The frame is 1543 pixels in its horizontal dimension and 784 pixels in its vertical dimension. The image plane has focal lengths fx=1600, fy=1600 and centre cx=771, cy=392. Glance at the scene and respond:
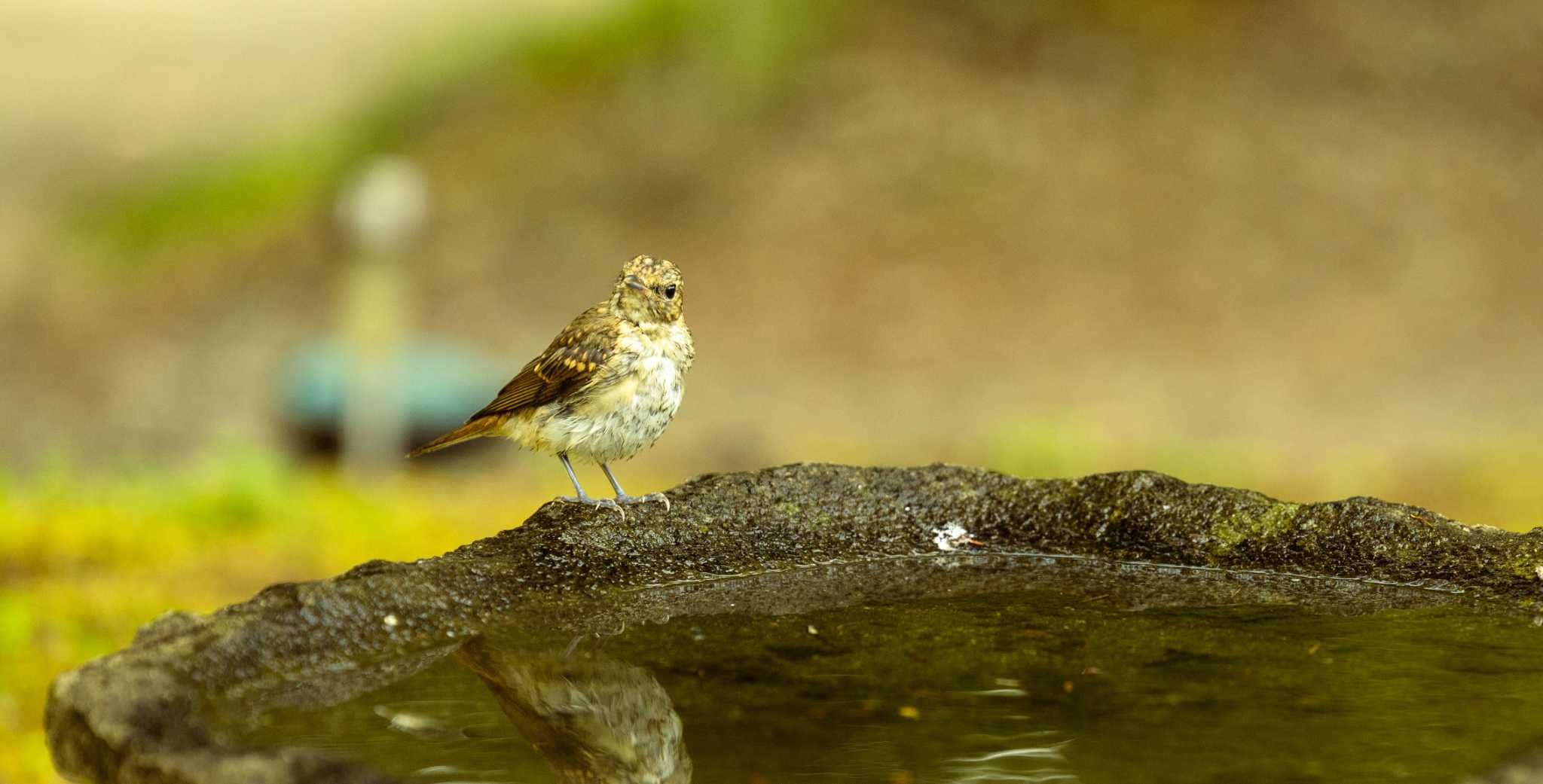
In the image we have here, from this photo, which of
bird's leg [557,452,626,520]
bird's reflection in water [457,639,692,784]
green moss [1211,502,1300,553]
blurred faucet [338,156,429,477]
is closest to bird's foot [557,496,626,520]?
bird's leg [557,452,626,520]

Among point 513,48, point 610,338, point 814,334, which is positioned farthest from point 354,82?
point 610,338

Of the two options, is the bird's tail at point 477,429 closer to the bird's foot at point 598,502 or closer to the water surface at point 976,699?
the bird's foot at point 598,502

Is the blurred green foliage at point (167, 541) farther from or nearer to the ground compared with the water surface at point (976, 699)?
farther from the ground

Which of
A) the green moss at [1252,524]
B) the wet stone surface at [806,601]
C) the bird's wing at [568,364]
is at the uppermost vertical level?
the bird's wing at [568,364]

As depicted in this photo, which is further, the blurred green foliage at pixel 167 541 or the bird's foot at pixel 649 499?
the blurred green foliage at pixel 167 541

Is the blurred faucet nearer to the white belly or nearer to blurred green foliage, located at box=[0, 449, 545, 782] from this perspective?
blurred green foliage, located at box=[0, 449, 545, 782]

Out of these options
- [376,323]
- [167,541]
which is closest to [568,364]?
[167,541]

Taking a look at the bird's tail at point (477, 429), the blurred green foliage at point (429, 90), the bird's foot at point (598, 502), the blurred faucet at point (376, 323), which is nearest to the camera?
the bird's foot at point (598, 502)

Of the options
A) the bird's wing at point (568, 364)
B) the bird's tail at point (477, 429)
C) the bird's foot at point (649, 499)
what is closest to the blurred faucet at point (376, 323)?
the bird's tail at point (477, 429)
